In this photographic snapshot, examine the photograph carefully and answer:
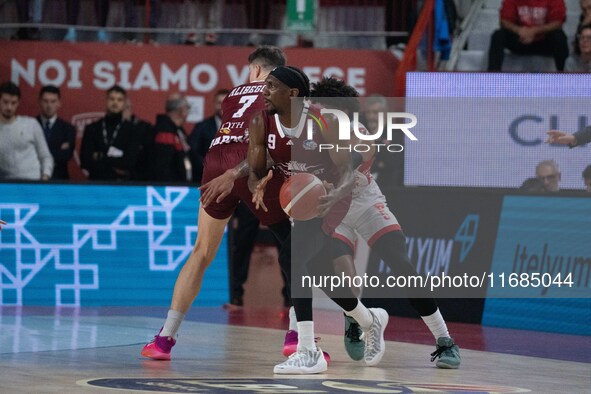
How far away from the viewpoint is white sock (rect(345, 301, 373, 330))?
28.6ft

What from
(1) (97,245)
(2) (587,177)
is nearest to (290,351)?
(2) (587,177)

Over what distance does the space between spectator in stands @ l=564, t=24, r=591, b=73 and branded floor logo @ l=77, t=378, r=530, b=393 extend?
28.4ft

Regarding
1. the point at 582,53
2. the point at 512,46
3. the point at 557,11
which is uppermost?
the point at 557,11

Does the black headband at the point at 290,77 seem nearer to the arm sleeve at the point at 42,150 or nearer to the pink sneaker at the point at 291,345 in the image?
the pink sneaker at the point at 291,345

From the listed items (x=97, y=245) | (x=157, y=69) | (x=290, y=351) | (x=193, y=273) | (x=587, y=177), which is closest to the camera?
(x=290, y=351)

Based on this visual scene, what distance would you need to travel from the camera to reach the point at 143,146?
14.8 metres

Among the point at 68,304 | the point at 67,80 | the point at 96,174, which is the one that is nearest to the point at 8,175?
the point at 96,174

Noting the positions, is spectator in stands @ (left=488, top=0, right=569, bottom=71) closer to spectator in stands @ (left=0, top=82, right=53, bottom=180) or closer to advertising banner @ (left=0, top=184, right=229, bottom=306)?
advertising banner @ (left=0, top=184, right=229, bottom=306)

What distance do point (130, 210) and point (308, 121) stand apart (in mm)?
5593

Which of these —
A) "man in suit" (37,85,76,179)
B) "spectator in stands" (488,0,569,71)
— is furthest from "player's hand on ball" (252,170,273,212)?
"spectator in stands" (488,0,569,71)

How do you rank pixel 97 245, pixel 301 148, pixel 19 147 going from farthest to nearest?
1. pixel 19 147
2. pixel 97 245
3. pixel 301 148

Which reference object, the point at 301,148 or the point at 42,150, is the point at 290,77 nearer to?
the point at 301,148

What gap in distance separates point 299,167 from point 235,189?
26.3 inches

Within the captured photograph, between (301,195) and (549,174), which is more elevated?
(549,174)
